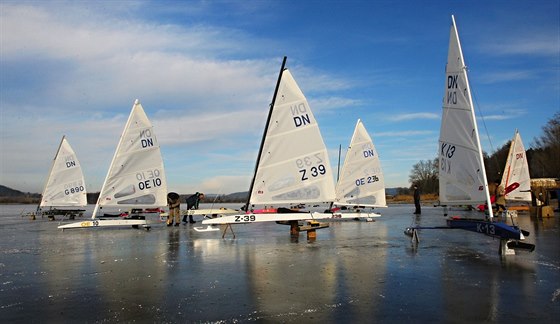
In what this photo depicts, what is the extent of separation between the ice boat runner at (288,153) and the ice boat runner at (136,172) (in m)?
6.66

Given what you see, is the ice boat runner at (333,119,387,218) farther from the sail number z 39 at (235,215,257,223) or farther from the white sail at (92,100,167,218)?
the sail number z 39 at (235,215,257,223)

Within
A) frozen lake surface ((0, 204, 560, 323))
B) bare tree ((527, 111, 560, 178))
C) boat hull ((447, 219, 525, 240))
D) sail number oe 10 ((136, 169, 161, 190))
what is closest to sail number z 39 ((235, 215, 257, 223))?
frozen lake surface ((0, 204, 560, 323))

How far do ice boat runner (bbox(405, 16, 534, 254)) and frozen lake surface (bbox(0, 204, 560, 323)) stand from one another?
1.20 meters

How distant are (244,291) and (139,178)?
14211mm

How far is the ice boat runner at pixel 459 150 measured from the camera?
10.8 meters

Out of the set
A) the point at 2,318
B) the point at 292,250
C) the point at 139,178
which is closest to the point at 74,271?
the point at 2,318

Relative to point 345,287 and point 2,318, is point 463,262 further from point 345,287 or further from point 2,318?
point 2,318

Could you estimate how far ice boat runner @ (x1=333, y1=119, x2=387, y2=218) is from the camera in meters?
25.2

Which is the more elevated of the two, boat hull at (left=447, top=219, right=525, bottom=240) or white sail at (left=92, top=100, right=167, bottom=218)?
white sail at (left=92, top=100, right=167, bottom=218)

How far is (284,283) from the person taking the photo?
7266mm

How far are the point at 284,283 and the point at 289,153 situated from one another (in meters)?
8.09

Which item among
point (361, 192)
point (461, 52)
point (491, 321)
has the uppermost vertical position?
point (461, 52)

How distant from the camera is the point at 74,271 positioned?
28.5 feet

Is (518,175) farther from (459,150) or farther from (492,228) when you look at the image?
(492,228)
